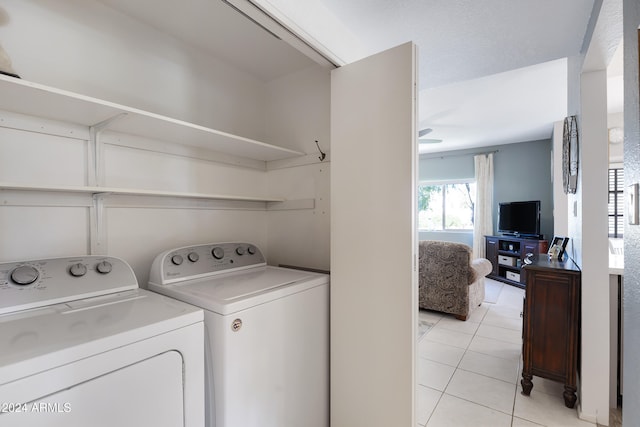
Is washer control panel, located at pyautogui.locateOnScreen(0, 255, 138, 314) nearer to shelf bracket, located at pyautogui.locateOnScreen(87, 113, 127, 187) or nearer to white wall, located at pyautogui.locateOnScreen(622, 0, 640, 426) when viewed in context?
shelf bracket, located at pyautogui.locateOnScreen(87, 113, 127, 187)

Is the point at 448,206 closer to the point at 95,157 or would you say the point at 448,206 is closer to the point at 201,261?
the point at 201,261

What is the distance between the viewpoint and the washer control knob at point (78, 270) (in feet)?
3.89

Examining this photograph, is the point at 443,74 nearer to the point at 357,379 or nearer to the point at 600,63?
the point at 600,63

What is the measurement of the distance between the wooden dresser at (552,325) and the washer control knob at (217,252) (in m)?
2.00

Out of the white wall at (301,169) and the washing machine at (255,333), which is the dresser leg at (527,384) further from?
the white wall at (301,169)

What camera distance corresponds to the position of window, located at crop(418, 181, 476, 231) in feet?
20.7

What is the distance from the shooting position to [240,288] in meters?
1.33

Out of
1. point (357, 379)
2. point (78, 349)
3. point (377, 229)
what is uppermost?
point (377, 229)

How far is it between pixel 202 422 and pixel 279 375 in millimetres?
364

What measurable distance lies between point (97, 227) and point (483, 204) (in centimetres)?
620

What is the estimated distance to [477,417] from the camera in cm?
181

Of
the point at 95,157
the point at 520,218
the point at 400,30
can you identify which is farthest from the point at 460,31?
the point at 520,218

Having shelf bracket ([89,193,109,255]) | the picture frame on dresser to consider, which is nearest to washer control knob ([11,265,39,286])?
shelf bracket ([89,193,109,255])

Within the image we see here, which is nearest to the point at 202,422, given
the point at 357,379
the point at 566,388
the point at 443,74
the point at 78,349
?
the point at 78,349
